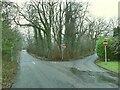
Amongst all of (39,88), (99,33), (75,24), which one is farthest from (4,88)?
(99,33)

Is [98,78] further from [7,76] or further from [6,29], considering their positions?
[6,29]

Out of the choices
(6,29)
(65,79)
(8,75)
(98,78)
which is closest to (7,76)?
(8,75)

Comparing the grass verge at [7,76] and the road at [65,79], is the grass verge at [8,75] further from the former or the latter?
the road at [65,79]

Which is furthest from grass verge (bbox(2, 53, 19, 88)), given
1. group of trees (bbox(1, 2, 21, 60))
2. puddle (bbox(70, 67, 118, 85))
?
puddle (bbox(70, 67, 118, 85))

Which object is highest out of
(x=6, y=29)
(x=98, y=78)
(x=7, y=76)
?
(x=6, y=29)

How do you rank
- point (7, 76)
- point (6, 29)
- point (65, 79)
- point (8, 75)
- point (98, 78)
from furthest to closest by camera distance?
1. point (6, 29)
2. point (8, 75)
3. point (7, 76)
4. point (98, 78)
5. point (65, 79)

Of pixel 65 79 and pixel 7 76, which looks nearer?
pixel 65 79

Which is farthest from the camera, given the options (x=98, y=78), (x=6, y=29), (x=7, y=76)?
(x=6, y=29)

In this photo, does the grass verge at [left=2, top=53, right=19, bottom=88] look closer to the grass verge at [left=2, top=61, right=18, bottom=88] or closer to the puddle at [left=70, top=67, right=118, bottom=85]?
the grass verge at [left=2, top=61, right=18, bottom=88]

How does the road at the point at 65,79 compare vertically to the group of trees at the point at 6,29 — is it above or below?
below

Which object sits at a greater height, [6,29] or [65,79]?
[6,29]

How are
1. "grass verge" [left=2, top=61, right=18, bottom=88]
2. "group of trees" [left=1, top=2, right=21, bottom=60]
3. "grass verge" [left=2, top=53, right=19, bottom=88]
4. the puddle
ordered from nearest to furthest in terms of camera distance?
"grass verge" [left=2, top=61, right=18, bottom=88]
"grass verge" [left=2, top=53, right=19, bottom=88]
the puddle
"group of trees" [left=1, top=2, right=21, bottom=60]

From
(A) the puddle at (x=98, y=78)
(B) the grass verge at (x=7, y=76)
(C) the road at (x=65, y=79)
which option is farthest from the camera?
(A) the puddle at (x=98, y=78)

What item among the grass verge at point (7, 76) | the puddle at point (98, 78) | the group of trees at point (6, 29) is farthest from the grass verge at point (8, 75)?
the puddle at point (98, 78)
